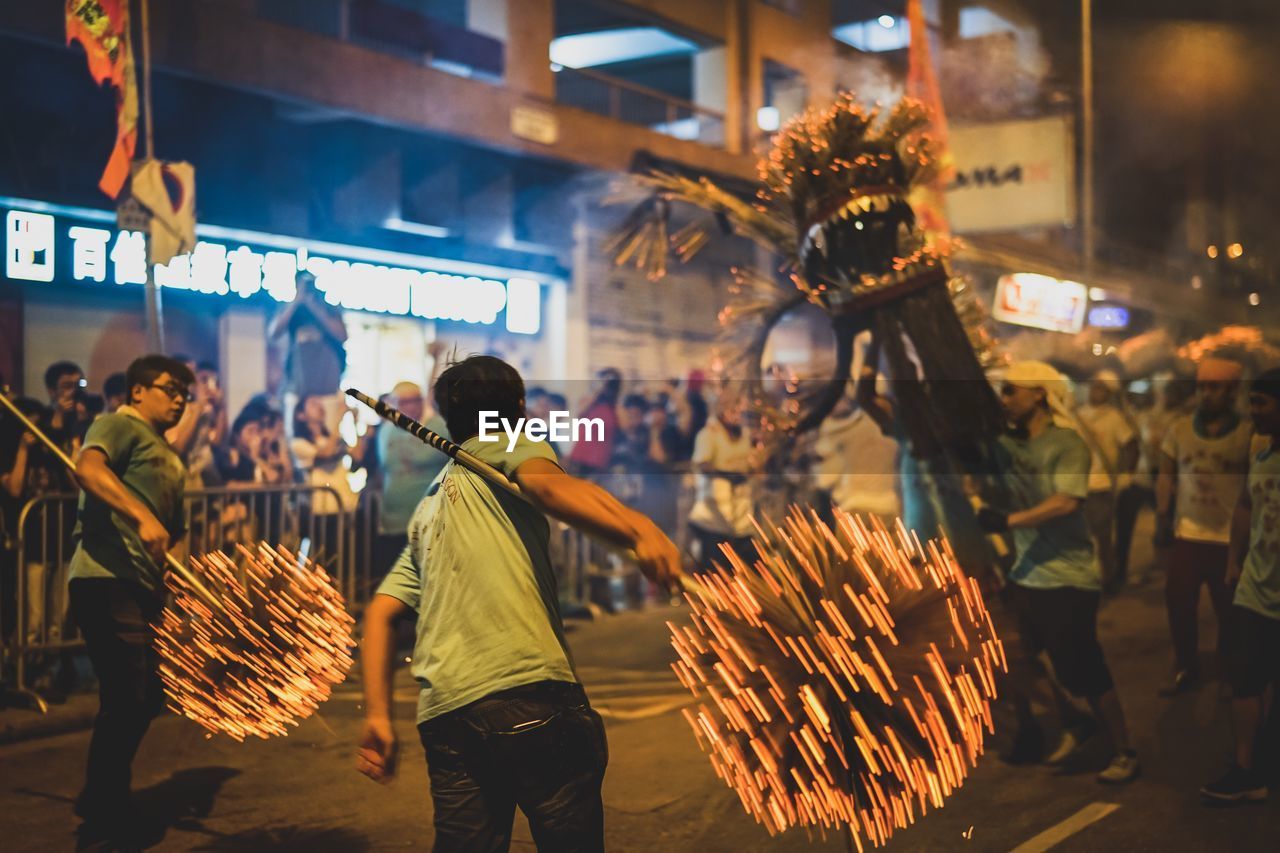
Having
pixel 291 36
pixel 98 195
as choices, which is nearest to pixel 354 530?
pixel 98 195

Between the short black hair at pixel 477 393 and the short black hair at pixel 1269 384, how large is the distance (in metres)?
3.67

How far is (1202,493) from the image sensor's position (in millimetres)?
7738

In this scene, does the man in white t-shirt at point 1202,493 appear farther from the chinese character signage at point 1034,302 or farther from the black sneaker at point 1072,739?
the chinese character signage at point 1034,302

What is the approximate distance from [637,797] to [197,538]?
4396 mm

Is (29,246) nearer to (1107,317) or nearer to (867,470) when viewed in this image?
(867,470)

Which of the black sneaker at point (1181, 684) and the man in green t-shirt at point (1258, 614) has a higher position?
the man in green t-shirt at point (1258, 614)

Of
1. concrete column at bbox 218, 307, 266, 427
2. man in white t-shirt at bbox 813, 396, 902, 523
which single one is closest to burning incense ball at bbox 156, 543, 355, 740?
man in white t-shirt at bbox 813, 396, 902, 523

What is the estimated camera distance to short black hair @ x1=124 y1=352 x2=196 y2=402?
5508 mm

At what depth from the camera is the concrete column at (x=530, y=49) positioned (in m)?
15.8

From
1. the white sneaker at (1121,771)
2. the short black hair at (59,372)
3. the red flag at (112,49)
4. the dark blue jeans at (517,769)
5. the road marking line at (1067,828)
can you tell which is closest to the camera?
the dark blue jeans at (517,769)

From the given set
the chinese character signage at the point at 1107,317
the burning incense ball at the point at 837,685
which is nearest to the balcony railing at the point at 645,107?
the chinese character signage at the point at 1107,317

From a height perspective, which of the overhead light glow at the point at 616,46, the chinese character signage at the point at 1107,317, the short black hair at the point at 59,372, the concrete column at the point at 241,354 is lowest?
the short black hair at the point at 59,372

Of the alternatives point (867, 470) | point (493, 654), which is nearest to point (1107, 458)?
point (867, 470)

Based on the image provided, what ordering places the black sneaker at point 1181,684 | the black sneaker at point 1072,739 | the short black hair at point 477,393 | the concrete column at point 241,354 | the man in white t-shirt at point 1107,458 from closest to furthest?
1. the short black hair at point 477,393
2. the black sneaker at point 1072,739
3. the black sneaker at point 1181,684
4. the man in white t-shirt at point 1107,458
5. the concrete column at point 241,354
